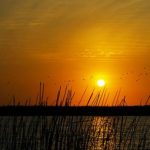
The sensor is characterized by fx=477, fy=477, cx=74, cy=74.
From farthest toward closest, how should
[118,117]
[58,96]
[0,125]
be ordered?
[0,125] → [118,117] → [58,96]

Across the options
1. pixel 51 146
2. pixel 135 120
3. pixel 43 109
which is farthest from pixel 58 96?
pixel 135 120

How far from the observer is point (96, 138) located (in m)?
10.4

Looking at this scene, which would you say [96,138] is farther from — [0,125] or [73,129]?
[0,125]

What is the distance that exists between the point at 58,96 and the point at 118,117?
4.67ft

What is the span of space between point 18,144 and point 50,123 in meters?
0.94

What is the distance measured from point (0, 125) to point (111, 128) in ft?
7.92

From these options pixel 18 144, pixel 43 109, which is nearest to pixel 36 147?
pixel 18 144

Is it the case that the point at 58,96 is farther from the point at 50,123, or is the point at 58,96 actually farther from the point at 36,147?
the point at 36,147

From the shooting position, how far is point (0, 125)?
10328 millimetres

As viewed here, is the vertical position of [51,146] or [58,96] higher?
[58,96]

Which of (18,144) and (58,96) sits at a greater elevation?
(58,96)

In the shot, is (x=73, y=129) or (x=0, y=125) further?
(x=0, y=125)

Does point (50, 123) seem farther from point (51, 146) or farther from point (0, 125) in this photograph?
point (0, 125)

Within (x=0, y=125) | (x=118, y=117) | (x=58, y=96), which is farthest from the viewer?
(x=0, y=125)
